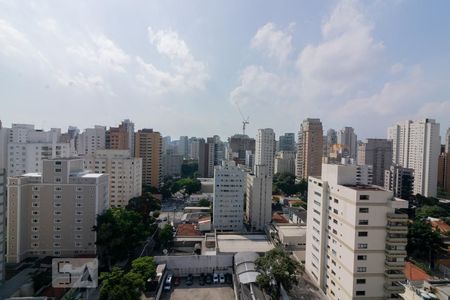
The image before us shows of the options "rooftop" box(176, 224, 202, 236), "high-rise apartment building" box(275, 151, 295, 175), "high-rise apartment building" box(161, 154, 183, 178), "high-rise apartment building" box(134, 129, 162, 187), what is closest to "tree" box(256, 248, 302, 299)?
"rooftop" box(176, 224, 202, 236)

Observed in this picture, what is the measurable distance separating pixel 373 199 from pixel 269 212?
2047cm

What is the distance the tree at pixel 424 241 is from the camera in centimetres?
2356

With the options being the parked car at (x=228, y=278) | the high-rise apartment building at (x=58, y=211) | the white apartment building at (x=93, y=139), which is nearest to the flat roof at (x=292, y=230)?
the parked car at (x=228, y=278)

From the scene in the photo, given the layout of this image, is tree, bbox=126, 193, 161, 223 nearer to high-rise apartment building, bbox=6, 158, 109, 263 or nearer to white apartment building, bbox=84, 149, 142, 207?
white apartment building, bbox=84, 149, 142, 207

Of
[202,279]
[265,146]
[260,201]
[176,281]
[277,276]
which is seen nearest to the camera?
[277,276]

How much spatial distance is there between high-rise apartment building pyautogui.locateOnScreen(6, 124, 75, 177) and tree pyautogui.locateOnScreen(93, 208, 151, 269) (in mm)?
16657

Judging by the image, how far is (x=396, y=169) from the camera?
43.4 m

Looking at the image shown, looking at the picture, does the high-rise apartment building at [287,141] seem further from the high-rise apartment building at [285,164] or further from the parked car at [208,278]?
the parked car at [208,278]

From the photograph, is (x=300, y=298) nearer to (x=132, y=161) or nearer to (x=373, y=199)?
(x=373, y=199)

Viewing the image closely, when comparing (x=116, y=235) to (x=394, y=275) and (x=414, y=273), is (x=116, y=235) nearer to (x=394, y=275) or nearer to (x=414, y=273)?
(x=394, y=275)

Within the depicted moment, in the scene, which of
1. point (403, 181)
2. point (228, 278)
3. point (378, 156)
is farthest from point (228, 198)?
point (378, 156)

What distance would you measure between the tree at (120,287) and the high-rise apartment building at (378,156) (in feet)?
160

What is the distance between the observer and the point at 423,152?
163ft

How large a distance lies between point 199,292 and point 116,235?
291 inches
